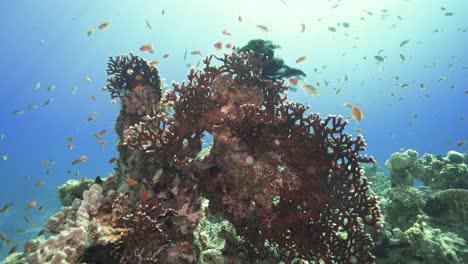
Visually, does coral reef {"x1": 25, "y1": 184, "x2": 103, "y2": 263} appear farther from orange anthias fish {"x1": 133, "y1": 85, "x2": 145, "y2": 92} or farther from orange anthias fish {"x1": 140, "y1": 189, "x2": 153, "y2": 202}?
orange anthias fish {"x1": 133, "y1": 85, "x2": 145, "y2": 92}

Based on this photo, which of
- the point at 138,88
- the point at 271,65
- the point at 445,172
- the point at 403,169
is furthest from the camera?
the point at 445,172

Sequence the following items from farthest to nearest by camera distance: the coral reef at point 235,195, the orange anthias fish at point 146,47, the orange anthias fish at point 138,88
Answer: the orange anthias fish at point 146,47, the orange anthias fish at point 138,88, the coral reef at point 235,195

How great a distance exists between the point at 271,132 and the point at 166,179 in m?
2.40

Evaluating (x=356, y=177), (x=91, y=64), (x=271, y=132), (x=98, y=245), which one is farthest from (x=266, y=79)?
(x=91, y=64)

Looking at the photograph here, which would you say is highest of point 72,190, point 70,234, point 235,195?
point 72,190

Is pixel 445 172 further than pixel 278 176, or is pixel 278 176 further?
pixel 445 172

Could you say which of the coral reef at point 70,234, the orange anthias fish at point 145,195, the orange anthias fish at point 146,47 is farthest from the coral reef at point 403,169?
the coral reef at point 70,234

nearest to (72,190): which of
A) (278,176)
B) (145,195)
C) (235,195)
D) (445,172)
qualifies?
(145,195)

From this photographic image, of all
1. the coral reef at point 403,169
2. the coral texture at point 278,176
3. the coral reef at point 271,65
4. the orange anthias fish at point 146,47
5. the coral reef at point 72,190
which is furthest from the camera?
the coral reef at point 403,169

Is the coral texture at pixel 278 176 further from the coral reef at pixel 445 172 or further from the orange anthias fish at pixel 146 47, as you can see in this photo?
the coral reef at pixel 445 172

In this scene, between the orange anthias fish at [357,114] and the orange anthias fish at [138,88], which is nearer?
the orange anthias fish at [357,114]

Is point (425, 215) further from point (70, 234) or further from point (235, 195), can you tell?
point (70, 234)

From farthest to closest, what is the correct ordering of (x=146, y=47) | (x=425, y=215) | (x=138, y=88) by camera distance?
(x=146, y=47)
(x=425, y=215)
(x=138, y=88)

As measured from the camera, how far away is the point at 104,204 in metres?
5.58
